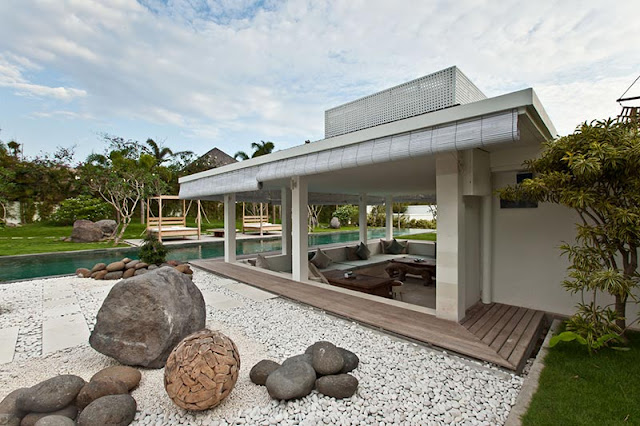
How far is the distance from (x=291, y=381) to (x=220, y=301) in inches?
159

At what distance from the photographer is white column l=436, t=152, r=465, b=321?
457cm

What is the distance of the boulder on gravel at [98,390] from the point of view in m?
2.71

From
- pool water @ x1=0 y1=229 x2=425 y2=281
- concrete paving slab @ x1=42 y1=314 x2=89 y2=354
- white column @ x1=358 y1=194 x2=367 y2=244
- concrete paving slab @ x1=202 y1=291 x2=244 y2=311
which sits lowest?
pool water @ x1=0 y1=229 x2=425 y2=281

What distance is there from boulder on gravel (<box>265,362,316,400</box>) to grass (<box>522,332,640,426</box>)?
6.26 ft

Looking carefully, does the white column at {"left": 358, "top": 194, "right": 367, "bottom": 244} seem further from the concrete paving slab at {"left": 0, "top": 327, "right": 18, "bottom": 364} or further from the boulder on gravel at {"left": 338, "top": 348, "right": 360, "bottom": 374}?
the concrete paving slab at {"left": 0, "top": 327, "right": 18, "bottom": 364}

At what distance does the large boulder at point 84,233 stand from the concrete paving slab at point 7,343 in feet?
52.3

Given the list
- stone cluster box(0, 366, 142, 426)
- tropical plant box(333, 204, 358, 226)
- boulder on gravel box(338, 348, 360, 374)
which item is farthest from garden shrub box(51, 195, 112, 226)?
boulder on gravel box(338, 348, 360, 374)

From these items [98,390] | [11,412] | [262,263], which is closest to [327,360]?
[98,390]

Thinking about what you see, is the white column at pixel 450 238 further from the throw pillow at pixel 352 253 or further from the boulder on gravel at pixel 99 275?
the boulder on gravel at pixel 99 275

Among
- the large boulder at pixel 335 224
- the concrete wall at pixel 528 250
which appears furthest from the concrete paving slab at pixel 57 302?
the large boulder at pixel 335 224

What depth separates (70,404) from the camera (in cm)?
271

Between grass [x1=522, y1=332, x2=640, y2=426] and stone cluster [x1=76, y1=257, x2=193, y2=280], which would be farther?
stone cluster [x1=76, y1=257, x2=193, y2=280]

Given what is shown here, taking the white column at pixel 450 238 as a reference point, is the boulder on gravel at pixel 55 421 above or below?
→ below

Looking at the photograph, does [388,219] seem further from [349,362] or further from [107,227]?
[107,227]
